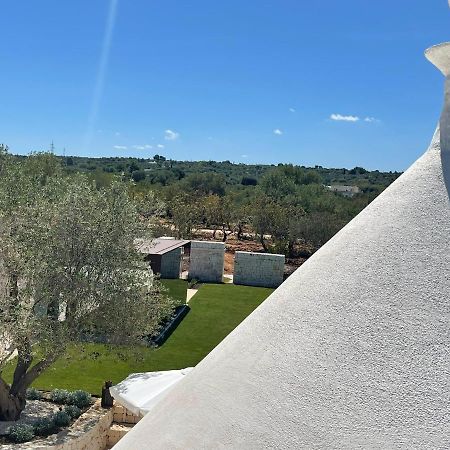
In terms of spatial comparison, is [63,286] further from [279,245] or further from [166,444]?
[279,245]

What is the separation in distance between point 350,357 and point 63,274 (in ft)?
23.4

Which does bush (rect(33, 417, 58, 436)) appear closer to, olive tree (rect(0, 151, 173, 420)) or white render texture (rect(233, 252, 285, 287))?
olive tree (rect(0, 151, 173, 420))

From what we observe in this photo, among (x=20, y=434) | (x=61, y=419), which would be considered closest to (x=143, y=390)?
(x=61, y=419)

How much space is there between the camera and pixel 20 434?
9.06m

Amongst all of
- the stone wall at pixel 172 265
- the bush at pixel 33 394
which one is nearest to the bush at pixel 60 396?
Result: the bush at pixel 33 394

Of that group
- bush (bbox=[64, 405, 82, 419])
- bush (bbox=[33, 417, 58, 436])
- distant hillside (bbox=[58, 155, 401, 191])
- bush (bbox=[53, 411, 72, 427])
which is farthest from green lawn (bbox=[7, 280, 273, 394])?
distant hillside (bbox=[58, 155, 401, 191])

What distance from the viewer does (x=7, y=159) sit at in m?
17.7

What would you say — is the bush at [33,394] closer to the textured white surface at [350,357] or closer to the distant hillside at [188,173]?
the textured white surface at [350,357]

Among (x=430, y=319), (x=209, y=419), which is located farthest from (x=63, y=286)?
(x=430, y=319)

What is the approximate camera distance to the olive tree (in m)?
9.26

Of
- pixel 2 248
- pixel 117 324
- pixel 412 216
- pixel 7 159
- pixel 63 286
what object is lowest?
pixel 117 324

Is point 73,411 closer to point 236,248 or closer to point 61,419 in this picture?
point 61,419

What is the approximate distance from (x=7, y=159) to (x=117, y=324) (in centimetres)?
Result: 1001

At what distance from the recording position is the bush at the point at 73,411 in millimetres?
10172
